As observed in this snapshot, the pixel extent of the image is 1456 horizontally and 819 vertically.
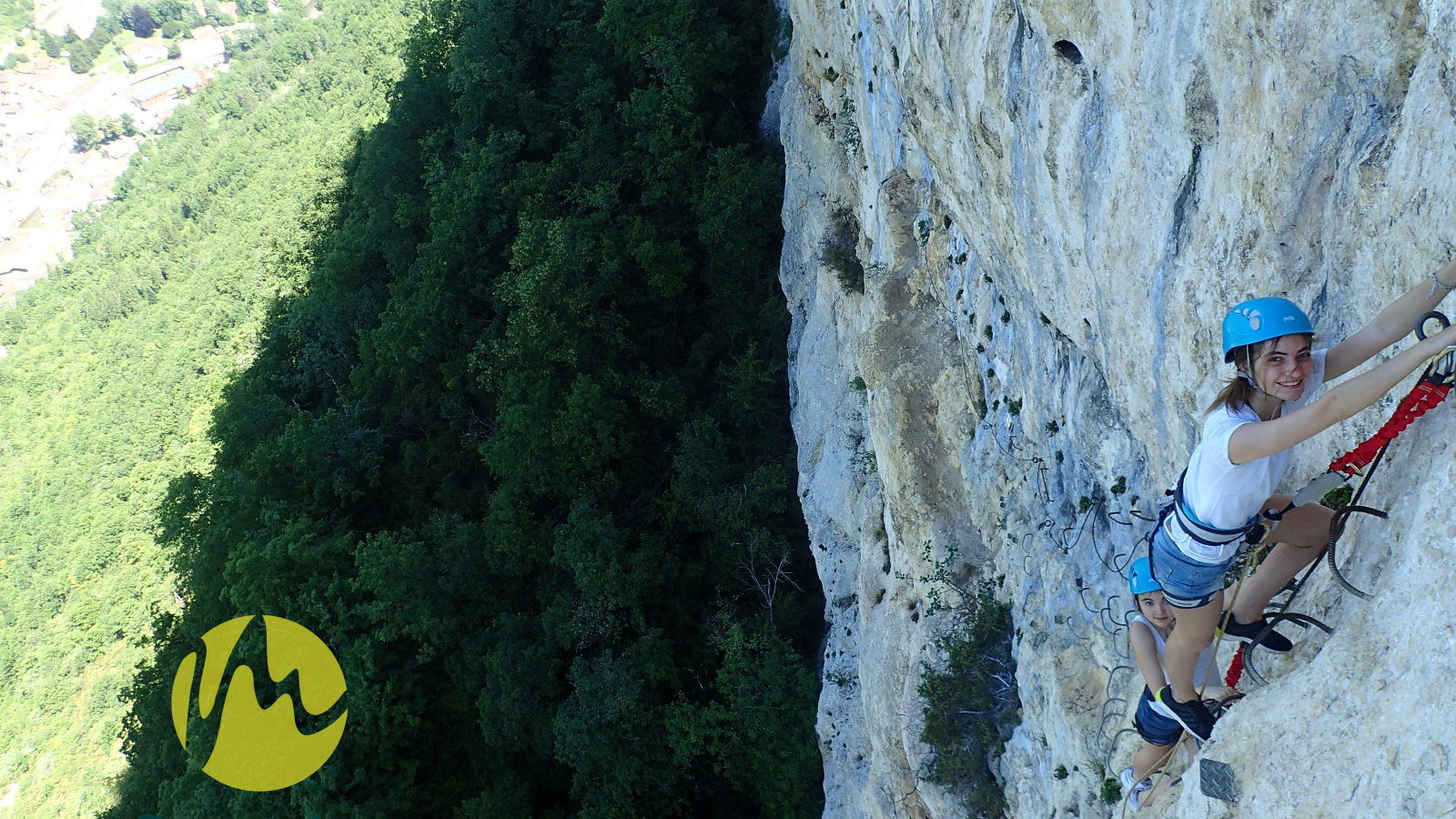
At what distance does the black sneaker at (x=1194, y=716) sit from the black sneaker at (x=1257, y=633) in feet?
1.77

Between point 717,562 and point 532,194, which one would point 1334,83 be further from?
point 532,194

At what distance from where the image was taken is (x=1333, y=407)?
361 centimetres

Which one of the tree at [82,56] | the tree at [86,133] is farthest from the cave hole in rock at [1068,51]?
the tree at [82,56]

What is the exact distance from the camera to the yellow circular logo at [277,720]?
23156 mm

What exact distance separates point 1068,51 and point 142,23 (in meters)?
139

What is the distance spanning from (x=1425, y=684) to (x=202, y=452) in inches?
1782

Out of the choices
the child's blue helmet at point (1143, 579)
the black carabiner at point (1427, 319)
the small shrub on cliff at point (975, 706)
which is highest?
the black carabiner at point (1427, 319)

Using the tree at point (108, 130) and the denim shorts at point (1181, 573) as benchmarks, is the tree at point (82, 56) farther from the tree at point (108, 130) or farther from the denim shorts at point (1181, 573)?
the denim shorts at point (1181, 573)

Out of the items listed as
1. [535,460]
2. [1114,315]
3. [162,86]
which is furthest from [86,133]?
[1114,315]

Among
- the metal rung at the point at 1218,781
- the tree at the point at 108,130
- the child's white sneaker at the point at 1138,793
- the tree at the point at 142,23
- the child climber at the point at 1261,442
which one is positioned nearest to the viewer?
the child climber at the point at 1261,442

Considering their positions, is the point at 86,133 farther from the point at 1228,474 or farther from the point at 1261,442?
the point at 1261,442

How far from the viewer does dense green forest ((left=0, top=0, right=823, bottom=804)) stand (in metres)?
21.6

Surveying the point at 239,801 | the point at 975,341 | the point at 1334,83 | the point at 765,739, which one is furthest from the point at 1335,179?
the point at 239,801

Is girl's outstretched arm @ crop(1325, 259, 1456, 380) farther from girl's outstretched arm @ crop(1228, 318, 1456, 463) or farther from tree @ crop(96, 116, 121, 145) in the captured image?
tree @ crop(96, 116, 121, 145)
